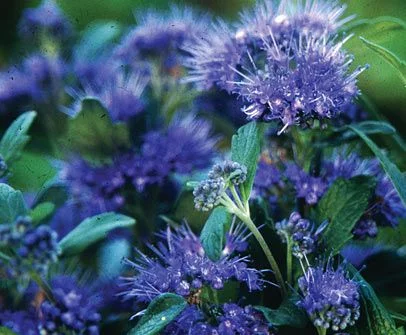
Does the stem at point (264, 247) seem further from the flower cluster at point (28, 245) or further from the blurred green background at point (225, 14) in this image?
the blurred green background at point (225, 14)

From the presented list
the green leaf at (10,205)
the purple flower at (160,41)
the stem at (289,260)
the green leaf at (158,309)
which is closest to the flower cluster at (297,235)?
the stem at (289,260)

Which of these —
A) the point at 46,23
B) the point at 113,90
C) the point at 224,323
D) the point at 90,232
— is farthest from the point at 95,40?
the point at 224,323

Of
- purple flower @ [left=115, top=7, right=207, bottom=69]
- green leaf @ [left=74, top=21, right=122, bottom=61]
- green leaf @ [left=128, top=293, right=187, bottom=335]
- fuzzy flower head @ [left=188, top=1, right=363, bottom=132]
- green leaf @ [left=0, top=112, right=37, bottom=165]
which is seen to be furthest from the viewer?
green leaf @ [left=74, top=21, right=122, bottom=61]

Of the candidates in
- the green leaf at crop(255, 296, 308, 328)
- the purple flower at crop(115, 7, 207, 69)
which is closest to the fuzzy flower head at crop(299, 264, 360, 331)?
the green leaf at crop(255, 296, 308, 328)

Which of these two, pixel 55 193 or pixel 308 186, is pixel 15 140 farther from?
pixel 308 186

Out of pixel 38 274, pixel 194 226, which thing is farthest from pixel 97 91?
pixel 38 274

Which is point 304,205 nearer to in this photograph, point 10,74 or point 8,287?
point 8,287

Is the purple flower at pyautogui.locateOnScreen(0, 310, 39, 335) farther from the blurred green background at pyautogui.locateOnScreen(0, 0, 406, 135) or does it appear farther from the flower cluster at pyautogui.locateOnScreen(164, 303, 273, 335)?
the blurred green background at pyautogui.locateOnScreen(0, 0, 406, 135)
